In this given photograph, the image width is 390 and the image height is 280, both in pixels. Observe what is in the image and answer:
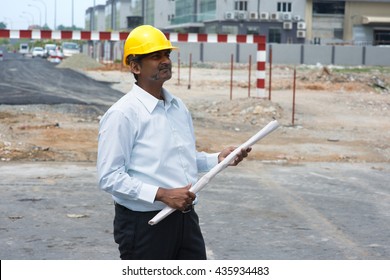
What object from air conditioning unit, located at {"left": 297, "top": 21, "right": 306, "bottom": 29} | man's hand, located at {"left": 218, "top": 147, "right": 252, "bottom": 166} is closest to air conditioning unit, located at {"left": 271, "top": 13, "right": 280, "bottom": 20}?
air conditioning unit, located at {"left": 297, "top": 21, "right": 306, "bottom": 29}

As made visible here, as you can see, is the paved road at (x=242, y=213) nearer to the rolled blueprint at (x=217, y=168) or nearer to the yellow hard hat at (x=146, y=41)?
the rolled blueprint at (x=217, y=168)

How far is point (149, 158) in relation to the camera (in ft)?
14.2

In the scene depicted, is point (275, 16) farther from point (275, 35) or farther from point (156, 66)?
point (156, 66)

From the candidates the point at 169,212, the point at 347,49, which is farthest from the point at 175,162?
the point at 347,49

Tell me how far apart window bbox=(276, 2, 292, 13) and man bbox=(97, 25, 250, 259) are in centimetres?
8951

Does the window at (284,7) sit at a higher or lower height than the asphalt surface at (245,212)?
higher

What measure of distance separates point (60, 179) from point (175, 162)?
7.87 metres

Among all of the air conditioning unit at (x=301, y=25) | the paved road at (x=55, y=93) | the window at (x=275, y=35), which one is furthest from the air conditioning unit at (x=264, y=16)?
the paved road at (x=55, y=93)

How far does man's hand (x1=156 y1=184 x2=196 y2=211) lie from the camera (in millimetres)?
4199

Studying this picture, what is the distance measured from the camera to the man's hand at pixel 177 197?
13.8 feet

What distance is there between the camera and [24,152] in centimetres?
1439

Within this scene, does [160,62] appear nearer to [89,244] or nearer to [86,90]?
[89,244]

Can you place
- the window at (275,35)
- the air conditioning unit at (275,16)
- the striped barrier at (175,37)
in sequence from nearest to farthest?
the striped barrier at (175,37) < the air conditioning unit at (275,16) < the window at (275,35)

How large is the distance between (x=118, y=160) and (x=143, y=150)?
0.14 metres
